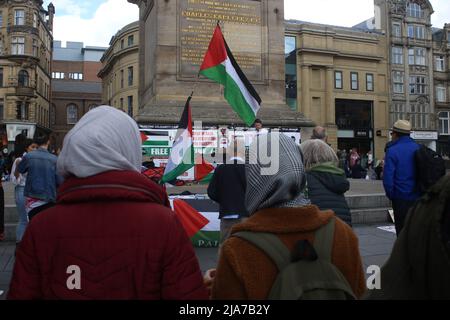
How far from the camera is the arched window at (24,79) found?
61.3 meters

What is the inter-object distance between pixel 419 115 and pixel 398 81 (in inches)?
217

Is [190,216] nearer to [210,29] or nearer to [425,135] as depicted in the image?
[210,29]

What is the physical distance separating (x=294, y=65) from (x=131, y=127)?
50.9 metres

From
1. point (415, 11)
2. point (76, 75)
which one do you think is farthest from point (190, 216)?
point (76, 75)

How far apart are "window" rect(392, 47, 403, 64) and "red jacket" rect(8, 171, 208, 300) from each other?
61.1m

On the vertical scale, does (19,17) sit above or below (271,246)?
above

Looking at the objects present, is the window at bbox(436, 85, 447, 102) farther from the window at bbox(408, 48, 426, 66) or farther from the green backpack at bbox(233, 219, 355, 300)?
the green backpack at bbox(233, 219, 355, 300)

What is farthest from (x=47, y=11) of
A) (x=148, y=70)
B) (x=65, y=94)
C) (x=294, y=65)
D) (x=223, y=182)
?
(x=223, y=182)

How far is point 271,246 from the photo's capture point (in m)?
1.73

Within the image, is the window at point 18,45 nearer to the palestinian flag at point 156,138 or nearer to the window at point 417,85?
the window at point 417,85

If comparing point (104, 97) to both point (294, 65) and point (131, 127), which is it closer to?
point (294, 65)

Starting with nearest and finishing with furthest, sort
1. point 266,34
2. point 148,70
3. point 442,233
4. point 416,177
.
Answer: point 442,233
point 416,177
point 266,34
point 148,70

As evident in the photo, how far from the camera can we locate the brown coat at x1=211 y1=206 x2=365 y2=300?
1.70 m
